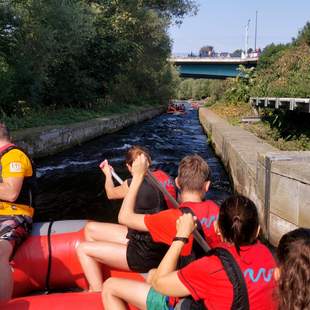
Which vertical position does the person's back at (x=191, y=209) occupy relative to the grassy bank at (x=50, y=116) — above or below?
above

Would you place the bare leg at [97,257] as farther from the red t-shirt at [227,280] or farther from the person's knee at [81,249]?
the red t-shirt at [227,280]

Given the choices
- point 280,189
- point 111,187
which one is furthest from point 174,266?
point 280,189

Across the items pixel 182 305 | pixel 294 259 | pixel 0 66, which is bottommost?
pixel 182 305

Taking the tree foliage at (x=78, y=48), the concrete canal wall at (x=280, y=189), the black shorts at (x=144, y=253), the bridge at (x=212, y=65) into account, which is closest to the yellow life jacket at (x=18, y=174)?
the black shorts at (x=144, y=253)

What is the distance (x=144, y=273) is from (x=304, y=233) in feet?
6.81

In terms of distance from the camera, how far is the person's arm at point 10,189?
158 inches

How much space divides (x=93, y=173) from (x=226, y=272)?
971 centimetres

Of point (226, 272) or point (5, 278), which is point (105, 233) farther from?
point (226, 272)

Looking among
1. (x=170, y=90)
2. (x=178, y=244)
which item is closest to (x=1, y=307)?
(x=178, y=244)

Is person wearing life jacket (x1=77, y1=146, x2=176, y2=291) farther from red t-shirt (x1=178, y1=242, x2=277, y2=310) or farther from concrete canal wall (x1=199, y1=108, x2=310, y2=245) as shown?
concrete canal wall (x1=199, y1=108, x2=310, y2=245)

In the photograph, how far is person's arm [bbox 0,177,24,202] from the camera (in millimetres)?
4004

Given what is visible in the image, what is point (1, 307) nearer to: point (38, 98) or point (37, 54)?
point (37, 54)

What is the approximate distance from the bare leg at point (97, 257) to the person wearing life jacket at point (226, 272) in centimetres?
131

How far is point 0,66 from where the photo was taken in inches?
554
